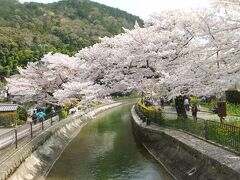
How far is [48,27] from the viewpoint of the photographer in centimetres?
14838

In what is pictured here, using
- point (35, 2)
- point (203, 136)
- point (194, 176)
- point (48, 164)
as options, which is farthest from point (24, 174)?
point (35, 2)

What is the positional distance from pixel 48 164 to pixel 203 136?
9.82 meters

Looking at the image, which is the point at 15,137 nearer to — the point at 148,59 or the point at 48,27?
the point at 148,59

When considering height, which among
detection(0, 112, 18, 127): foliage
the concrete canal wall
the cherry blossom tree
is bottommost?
the concrete canal wall

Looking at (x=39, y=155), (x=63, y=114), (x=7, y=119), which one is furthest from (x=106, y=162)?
(x=7, y=119)

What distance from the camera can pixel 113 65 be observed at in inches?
977

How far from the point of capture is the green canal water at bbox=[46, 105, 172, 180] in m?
18.6

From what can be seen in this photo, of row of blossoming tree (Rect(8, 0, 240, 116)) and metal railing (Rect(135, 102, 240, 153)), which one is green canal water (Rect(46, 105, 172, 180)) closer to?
metal railing (Rect(135, 102, 240, 153))

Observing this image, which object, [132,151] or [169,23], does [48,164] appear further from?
[169,23]

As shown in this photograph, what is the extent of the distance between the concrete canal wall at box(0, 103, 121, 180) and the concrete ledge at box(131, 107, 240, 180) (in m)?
7.15

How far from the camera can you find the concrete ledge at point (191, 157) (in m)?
12.7

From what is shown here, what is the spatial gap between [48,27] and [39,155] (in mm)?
133962

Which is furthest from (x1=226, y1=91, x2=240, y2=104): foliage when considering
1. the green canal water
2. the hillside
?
the hillside

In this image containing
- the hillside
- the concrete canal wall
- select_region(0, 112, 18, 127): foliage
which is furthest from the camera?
the hillside
